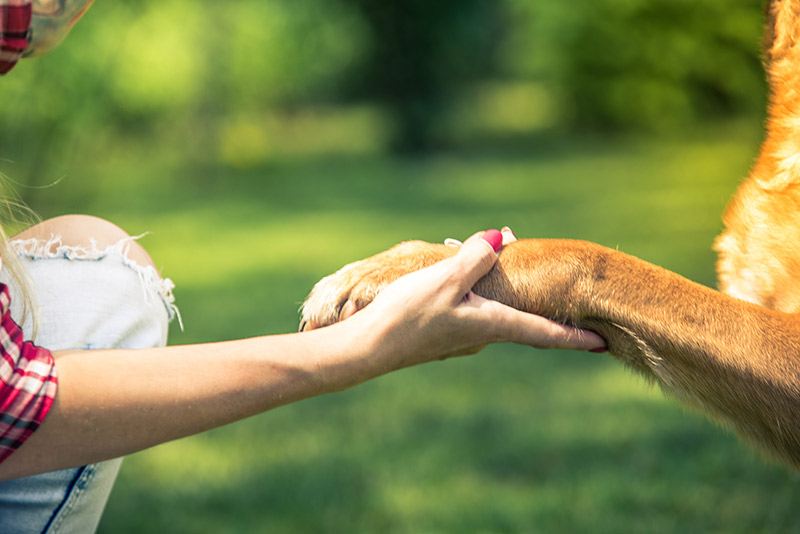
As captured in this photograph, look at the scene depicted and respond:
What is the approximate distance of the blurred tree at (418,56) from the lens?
12.9 meters

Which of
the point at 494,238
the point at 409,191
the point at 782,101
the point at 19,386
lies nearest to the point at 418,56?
the point at 409,191

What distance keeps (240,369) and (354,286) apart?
15.3 inches

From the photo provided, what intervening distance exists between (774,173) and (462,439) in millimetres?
1824

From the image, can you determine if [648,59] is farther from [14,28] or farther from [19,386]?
[19,386]

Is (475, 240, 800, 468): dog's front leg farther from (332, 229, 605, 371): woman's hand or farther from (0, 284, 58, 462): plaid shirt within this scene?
(0, 284, 58, 462): plaid shirt

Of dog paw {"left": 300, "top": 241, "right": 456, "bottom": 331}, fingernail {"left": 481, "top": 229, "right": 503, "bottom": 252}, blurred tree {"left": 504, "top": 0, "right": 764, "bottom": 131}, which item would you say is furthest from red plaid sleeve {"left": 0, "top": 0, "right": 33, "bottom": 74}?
blurred tree {"left": 504, "top": 0, "right": 764, "bottom": 131}

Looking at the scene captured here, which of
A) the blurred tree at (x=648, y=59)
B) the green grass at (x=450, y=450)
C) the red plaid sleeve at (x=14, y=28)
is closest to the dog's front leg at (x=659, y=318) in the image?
A: the red plaid sleeve at (x=14, y=28)

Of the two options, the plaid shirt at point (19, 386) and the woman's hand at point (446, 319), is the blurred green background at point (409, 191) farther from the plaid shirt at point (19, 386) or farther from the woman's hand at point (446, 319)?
the plaid shirt at point (19, 386)

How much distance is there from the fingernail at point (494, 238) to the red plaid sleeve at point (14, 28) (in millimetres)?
1003

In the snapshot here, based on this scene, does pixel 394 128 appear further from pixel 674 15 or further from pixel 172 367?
pixel 172 367

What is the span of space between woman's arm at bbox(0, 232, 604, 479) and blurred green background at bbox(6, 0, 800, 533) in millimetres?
1389

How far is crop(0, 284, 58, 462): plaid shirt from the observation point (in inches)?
50.2

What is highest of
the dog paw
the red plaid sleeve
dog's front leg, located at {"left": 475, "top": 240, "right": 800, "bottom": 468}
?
the red plaid sleeve

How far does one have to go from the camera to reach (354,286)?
175 cm
